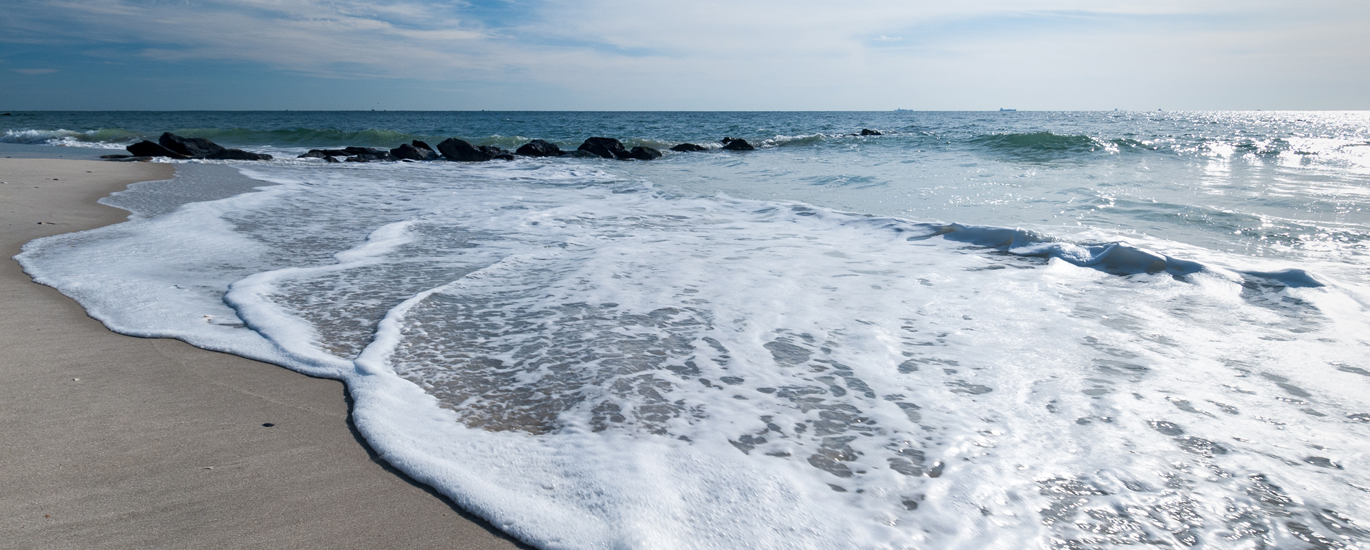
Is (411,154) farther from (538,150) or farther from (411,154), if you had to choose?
(538,150)

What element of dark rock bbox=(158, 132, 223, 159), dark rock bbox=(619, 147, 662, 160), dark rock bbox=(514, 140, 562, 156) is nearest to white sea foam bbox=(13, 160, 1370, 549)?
dark rock bbox=(158, 132, 223, 159)

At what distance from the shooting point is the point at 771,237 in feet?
21.9

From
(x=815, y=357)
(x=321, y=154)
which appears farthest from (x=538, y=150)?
(x=815, y=357)

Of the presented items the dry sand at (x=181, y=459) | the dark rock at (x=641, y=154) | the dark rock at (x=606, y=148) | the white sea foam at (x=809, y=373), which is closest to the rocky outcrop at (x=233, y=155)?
the dark rock at (x=606, y=148)

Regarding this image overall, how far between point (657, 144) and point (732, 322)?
88.2ft

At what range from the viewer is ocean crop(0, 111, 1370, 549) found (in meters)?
2.08

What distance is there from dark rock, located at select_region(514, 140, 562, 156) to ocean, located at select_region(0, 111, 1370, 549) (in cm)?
1430

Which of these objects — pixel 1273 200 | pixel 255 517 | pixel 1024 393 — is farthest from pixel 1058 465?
pixel 1273 200

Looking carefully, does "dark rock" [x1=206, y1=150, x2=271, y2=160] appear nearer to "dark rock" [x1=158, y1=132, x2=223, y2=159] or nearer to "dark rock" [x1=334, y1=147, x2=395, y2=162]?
"dark rock" [x1=158, y1=132, x2=223, y2=159]

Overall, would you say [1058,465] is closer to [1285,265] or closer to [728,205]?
[1285,265]

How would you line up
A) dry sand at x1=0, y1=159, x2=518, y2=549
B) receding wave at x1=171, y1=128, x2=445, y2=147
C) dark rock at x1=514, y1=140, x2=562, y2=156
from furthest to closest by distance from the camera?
1. receding wave at x1=171, y1=128, x2=445, y2=147
2. dark rock at x1=514, y1=140, x2=562, y2=156
3. dry sand at x1=0, y1=159, x2=518, y2=549

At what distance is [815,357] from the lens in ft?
11.0

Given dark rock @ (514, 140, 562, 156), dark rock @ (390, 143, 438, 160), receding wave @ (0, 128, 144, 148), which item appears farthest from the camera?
receding wave @ (0, 128, 144, 148)

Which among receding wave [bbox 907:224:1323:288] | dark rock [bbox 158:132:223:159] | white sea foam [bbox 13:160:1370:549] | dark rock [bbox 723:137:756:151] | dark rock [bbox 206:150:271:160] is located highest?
dark rock [bbox 723:137:756:151]
